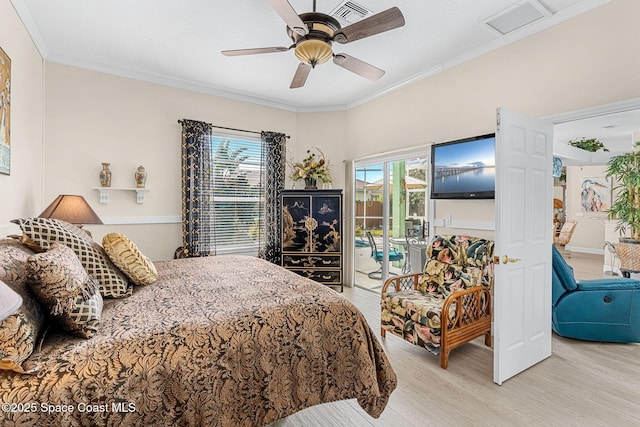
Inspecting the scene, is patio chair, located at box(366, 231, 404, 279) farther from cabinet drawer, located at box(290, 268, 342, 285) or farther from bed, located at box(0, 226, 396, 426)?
bed, located at box(0, 226, 396, 426)

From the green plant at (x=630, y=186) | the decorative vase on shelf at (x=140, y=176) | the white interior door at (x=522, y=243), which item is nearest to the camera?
the white interior door at (x=522, y=243)

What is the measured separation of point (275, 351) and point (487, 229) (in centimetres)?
265

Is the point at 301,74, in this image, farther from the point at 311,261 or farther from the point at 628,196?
the point at 628,196

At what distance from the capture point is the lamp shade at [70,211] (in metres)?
2.77

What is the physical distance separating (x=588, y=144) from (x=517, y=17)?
10.9 feet

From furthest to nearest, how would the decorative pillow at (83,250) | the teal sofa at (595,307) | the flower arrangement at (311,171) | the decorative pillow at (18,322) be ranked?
the flower arrangement at (311,171) < the teal sofa at (595,307) < the decorative pillow at (83,250) < the decorative pillow at (18,322)

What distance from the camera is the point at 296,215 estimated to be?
4.64m

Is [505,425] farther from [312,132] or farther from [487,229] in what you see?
[312,132]

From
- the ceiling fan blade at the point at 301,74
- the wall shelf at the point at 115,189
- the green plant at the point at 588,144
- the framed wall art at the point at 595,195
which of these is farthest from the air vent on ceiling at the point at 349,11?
the framed wall art at the point at 595,195

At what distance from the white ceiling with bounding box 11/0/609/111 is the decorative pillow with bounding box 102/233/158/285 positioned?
196cm

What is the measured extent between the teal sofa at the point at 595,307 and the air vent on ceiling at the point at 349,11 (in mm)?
2898

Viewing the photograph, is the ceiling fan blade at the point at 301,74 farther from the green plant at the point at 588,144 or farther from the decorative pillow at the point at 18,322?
the green plant at the point at 588,144

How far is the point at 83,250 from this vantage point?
6.05 ft

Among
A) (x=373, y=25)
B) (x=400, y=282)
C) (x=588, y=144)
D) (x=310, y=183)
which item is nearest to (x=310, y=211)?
(x=310, y=183)
